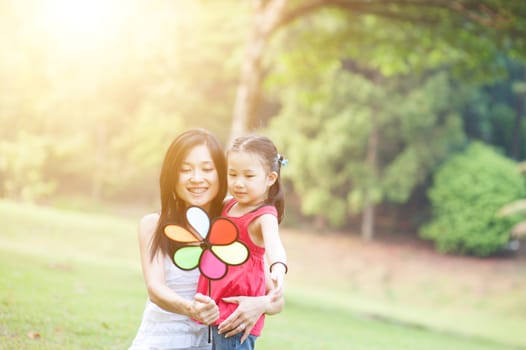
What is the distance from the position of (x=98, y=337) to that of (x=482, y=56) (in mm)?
6926

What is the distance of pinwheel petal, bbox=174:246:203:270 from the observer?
93.1 inches

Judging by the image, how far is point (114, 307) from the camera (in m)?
5.80

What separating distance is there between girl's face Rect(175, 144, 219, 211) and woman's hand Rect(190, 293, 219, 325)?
48cm

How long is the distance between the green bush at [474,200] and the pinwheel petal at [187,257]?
675 inches

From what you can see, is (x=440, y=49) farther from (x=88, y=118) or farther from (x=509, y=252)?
(x=88, y=118)

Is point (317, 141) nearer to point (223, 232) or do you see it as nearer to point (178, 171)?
point (178, 171)

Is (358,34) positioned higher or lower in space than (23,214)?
higher

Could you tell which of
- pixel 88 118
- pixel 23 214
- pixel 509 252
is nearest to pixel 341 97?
pixel 509 252

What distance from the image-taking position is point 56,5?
20328mm

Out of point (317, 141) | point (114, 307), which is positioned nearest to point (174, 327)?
point (114, 307)

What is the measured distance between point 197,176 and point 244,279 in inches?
18.6

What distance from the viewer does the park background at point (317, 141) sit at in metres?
11.3

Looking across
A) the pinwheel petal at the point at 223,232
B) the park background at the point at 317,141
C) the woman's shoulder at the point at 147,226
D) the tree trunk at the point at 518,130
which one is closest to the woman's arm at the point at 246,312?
the pinwheel petal at the point at 223,232

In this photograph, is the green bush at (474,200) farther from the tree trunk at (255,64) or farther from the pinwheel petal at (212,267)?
the pinwheel petal at (212,267)
